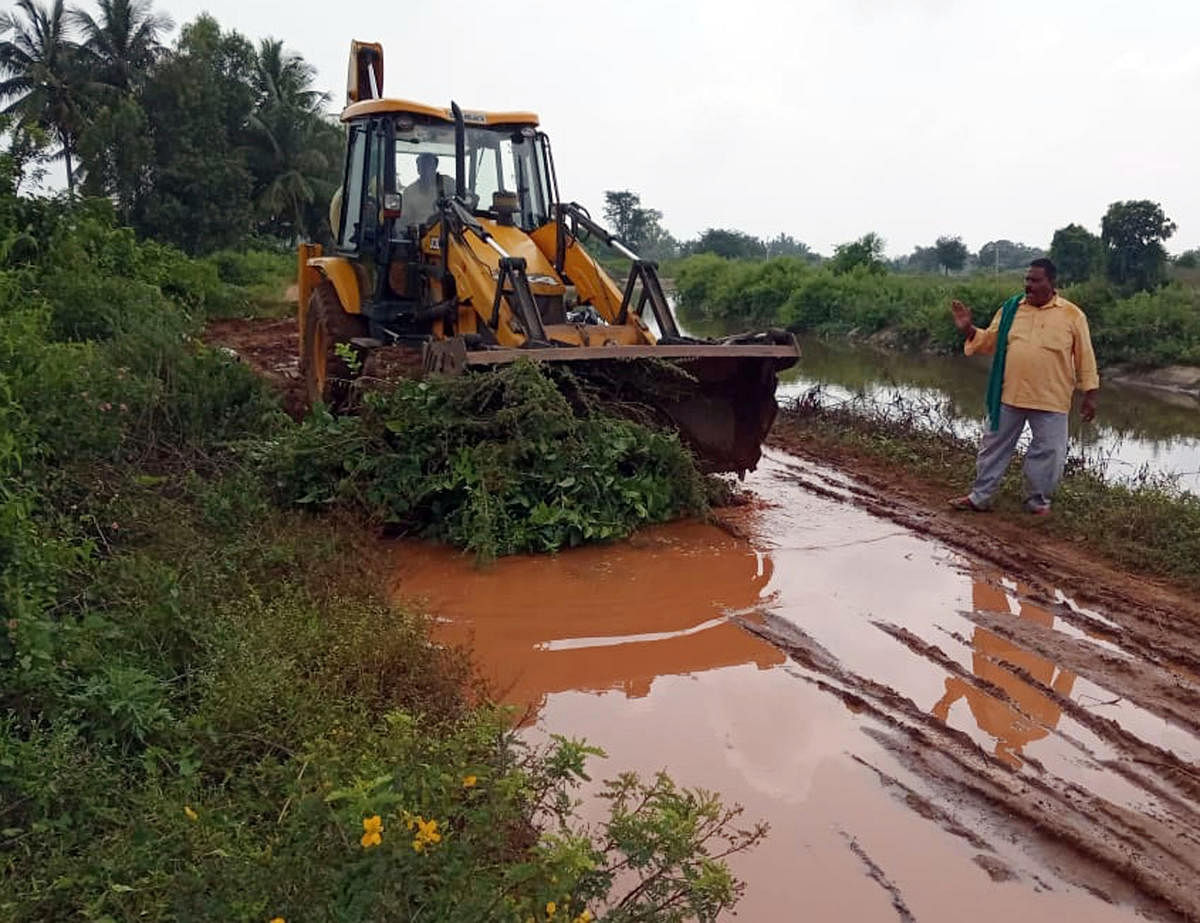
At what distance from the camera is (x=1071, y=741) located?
4.10 m

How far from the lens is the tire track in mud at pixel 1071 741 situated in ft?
10.9

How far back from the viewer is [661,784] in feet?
10.1

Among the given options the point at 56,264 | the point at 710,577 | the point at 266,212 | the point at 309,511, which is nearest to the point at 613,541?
the point at 710,577

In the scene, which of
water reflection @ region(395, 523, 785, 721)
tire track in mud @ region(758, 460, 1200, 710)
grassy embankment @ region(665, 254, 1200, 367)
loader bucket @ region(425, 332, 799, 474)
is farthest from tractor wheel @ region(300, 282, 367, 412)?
grassy embankment @ region(665, 254, 1200, 367)

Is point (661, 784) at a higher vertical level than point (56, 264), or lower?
lower

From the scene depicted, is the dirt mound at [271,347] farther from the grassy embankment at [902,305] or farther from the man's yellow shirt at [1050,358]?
the grassy embankment at [902,305]

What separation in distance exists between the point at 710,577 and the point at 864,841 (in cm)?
256

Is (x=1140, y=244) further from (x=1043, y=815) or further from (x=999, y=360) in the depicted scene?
(x=1043, y=815)

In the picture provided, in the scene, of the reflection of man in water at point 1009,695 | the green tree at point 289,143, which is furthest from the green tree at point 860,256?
the reflection of man in water at point 1009,695

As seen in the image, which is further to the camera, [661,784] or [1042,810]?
[1042,810]

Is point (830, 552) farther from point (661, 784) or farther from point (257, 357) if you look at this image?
point (257, 357)

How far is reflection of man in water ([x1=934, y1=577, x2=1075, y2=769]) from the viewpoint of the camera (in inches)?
164

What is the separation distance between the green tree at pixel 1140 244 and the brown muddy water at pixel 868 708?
1894 centimetres

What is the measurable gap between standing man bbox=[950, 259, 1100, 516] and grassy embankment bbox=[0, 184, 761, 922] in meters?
2.18
